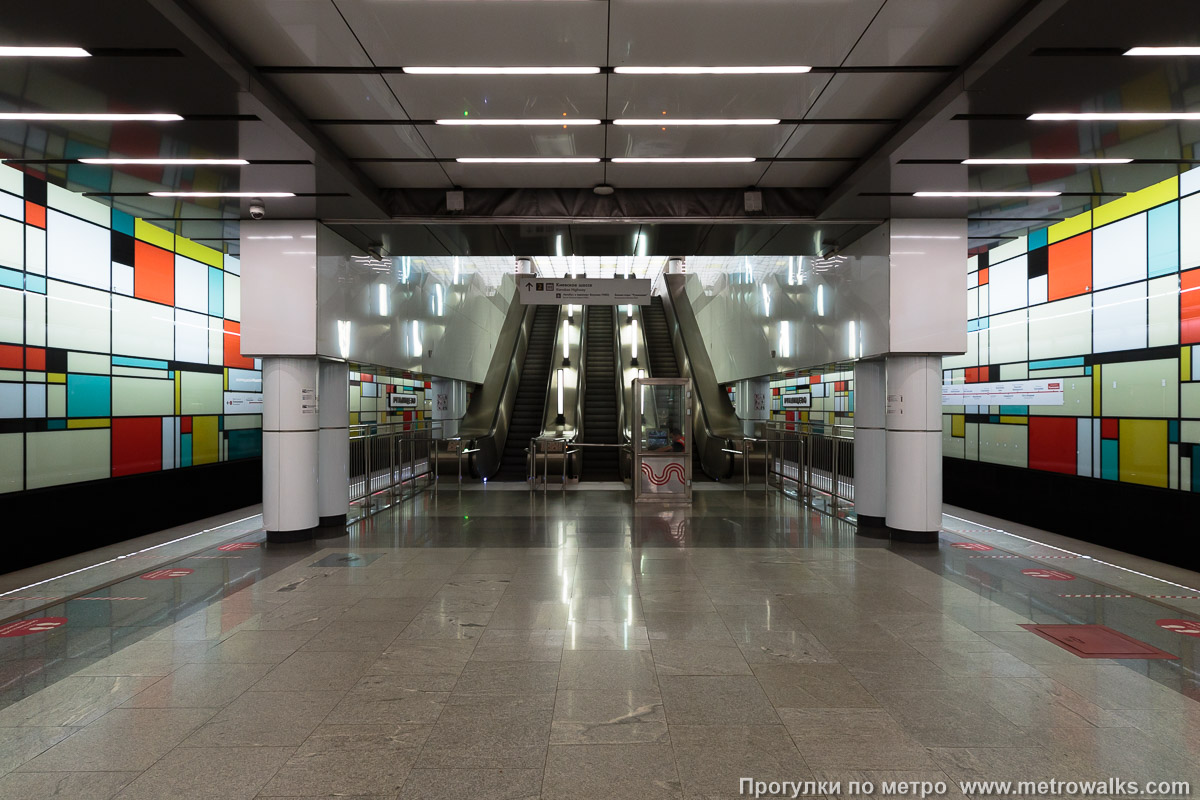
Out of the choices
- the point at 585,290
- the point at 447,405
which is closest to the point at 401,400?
the point at 447,405

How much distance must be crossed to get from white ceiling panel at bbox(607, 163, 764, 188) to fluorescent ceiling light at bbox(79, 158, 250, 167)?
3.38 metres

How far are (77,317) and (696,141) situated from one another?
713 cm

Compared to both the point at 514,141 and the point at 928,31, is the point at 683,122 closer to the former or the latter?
the point at 514,141

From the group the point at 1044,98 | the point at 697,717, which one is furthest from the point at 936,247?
the point at 697,717

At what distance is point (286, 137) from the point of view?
4848 millimetres

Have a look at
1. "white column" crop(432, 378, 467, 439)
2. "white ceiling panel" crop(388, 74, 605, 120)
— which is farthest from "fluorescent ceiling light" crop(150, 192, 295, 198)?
"white column" crop(432, 378, 467, 439)

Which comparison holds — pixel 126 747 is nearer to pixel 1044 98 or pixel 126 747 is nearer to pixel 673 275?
pixel 1044 98

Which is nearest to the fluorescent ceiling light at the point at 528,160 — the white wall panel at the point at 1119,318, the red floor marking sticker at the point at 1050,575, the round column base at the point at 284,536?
the round column base at the point at 284,536

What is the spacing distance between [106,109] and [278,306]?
9.66 feet

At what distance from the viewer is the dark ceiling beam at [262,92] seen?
11.4ft

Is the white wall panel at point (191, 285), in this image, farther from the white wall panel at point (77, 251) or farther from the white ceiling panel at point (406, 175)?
the white ceiling panel at point (406, 175)

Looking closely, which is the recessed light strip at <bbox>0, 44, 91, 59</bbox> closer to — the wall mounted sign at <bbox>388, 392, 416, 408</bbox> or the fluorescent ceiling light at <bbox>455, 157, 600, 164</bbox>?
the fluorescent ceiling light at <bbox>455, 157, 600, 164</bbox>

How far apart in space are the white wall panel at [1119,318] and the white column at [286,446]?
9.34 m

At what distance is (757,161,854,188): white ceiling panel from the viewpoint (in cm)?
617
